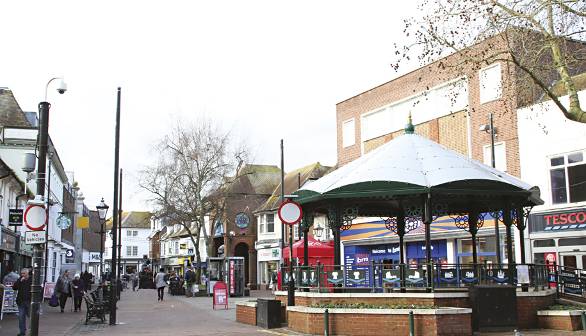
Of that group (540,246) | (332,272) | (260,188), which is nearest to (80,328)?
(332,272)

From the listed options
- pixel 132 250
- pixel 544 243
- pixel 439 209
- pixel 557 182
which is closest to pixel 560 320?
pixel 439 209

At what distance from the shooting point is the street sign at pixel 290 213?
57.8ft

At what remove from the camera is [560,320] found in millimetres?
15203

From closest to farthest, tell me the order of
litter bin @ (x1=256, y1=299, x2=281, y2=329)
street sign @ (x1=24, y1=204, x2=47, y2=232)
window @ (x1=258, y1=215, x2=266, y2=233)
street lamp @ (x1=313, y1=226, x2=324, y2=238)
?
street sign @ (x1=24, y1=204, x2=47, y2=232) → litter bin @ (x1=256, y1=299, x2=281, y2=329) → street lamp @ (x1=313, y1=226, x2=324, y2=238) → window @ (x1=258, y1=215, x2=266, y2=233)

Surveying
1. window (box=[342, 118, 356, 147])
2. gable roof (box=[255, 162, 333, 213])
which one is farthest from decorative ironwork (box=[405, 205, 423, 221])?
gable roof (box=[255, 162, 333, 213])

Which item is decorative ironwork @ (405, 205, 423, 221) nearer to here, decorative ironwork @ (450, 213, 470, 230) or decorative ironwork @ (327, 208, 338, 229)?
decorative ironwork @ (327, 208, 338, 229)

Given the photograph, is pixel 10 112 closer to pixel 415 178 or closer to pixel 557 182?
pixel 415 178

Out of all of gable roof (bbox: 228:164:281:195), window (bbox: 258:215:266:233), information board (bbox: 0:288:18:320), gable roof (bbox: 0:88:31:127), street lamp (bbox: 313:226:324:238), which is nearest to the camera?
information board (bbox: 0:288:18:320)

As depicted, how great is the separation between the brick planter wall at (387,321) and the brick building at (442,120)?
12.4 metres

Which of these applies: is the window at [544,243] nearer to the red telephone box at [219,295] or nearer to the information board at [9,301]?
the red telephone box at [219,295]

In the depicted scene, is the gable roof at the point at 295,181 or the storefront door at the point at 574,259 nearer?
the storefront door at the point at 574,259

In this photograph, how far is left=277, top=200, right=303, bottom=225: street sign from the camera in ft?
57.8

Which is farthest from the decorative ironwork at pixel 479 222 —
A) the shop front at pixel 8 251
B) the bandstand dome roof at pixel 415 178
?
the shop front at pixel 8 251

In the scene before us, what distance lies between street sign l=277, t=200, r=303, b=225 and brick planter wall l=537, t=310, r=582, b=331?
22.0 ft
